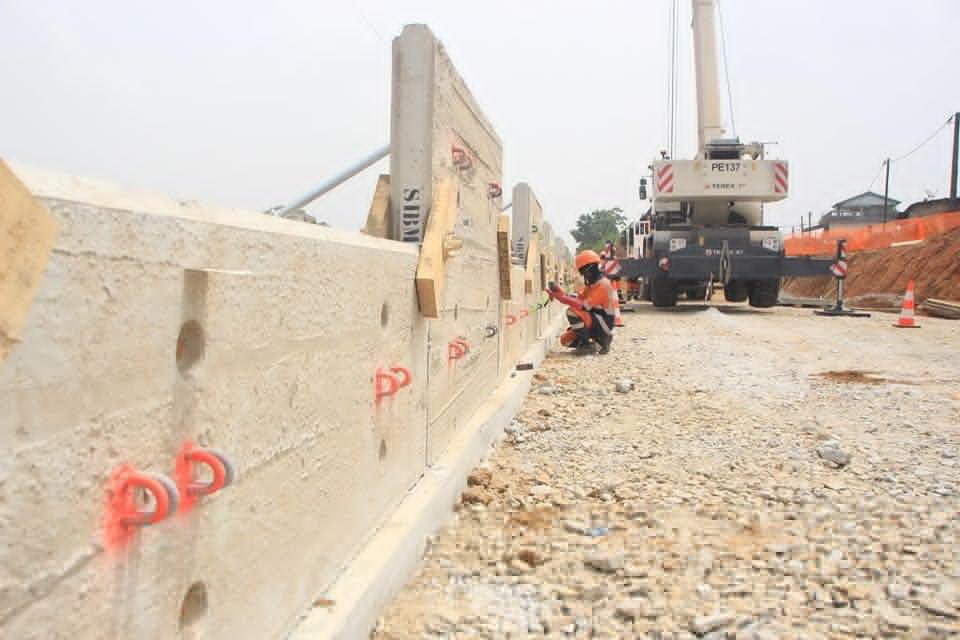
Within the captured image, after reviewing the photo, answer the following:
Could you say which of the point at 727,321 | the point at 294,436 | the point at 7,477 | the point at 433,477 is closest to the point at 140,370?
the point at 7,477

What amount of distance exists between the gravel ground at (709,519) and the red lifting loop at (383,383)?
0.65 meters

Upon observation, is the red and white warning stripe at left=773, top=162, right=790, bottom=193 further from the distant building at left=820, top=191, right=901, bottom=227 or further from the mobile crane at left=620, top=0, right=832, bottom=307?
the distant building at left=820, top=191, right=901, bottom=227

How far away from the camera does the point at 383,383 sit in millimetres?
2514

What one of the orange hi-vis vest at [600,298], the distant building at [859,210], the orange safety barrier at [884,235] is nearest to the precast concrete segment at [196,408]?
the orange hi-vis vest at [600,298]

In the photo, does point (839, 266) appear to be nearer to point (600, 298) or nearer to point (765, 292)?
point (765, 292)

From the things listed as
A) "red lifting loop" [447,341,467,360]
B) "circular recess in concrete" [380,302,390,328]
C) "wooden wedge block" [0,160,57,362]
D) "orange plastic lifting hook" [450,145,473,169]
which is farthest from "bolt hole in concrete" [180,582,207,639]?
"orange plastic lifting hook" [450,145,473,169]

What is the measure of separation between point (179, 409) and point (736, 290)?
49.9ft

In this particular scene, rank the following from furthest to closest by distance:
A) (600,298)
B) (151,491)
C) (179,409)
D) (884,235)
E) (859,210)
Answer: (859,210)
(884,235)
(600,298)
(179,409)
(151,491)

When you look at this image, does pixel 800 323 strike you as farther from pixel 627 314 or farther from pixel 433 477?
pixel 433 477

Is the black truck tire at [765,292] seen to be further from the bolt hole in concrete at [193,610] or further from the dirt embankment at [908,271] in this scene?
the bolt hole in concrete at [193,610]

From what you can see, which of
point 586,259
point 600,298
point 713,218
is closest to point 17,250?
point 600,298

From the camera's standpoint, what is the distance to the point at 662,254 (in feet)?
44.2

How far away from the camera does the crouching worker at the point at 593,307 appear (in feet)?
26.8

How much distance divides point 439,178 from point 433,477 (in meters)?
1.27
